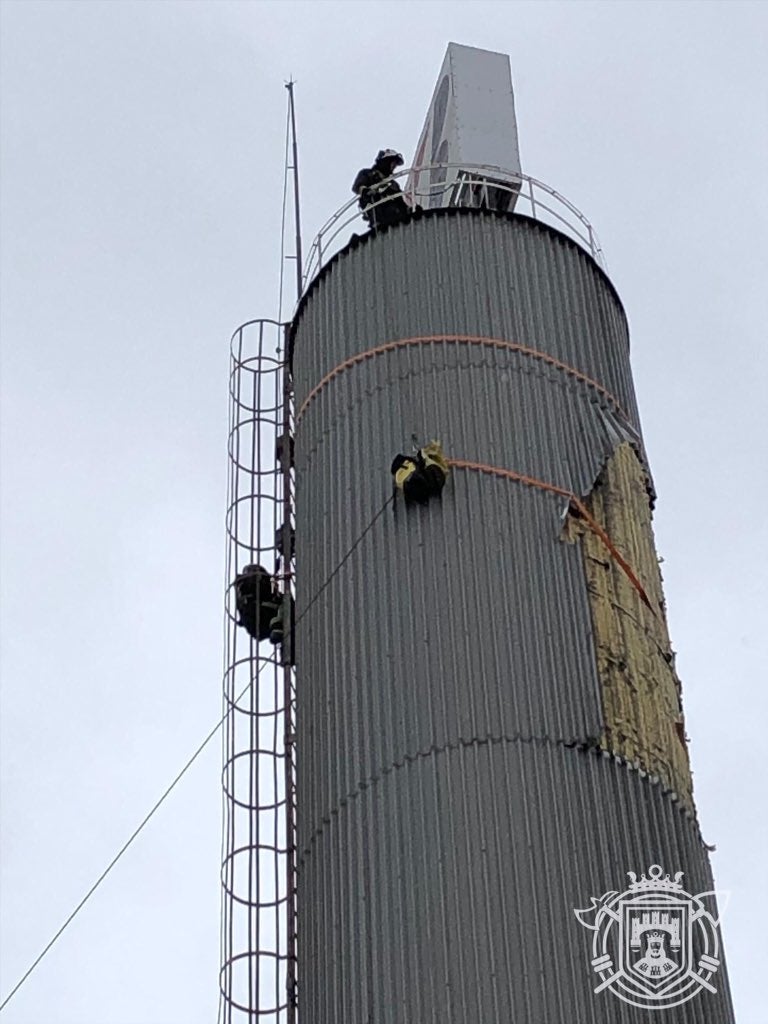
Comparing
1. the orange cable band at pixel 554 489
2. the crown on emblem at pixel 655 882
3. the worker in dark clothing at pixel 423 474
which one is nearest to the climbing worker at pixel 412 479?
the worker in dark clothing at pixel 423 474

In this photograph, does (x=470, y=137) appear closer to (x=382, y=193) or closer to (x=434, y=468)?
(x=382, y=193)

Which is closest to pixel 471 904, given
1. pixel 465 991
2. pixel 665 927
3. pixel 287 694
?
pixel 465 991

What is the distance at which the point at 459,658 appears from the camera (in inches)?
874

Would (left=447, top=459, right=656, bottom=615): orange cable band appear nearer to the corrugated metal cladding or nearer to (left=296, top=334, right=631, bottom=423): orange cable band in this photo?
the corrugated metal cladding

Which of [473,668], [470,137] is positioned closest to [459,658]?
[473,668]

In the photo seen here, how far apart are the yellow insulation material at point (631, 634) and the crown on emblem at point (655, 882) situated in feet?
4.28

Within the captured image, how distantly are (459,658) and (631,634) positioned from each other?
2453 millimetres

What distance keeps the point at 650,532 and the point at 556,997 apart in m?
7.67

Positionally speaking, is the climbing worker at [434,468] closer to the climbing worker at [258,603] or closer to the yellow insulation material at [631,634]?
the yellow insulation material at [631,634]

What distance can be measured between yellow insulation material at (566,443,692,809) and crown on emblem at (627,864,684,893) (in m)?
1.31

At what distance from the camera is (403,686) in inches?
877

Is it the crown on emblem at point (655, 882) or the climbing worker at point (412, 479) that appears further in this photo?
the climbing worker at point (412, 479)

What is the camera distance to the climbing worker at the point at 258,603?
84.3 ft

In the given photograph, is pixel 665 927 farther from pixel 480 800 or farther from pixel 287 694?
pixel 287 694
